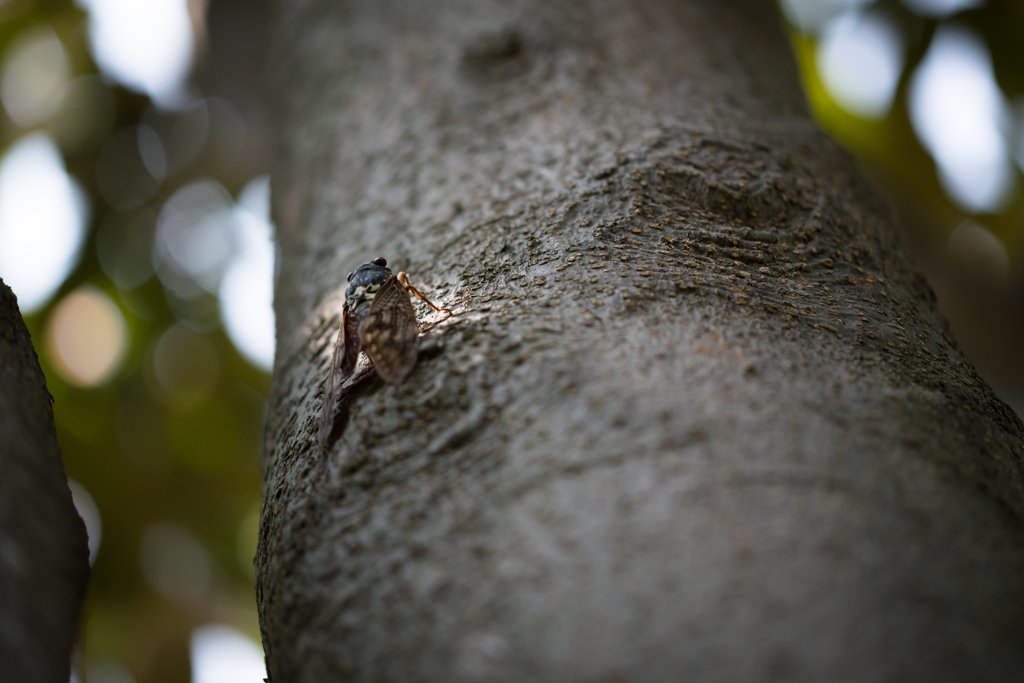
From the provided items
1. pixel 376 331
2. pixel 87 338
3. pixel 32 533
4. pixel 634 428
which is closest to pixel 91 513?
pixel 87 338

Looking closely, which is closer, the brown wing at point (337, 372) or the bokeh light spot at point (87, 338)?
the brown wing at point (337, 372)

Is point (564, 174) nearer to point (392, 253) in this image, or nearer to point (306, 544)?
point (392, 253)

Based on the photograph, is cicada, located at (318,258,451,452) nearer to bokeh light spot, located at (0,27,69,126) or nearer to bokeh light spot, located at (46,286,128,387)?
bokeh light spot, located at (46,286,128,387)

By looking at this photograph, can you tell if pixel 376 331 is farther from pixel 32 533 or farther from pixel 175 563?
pixel 175 563

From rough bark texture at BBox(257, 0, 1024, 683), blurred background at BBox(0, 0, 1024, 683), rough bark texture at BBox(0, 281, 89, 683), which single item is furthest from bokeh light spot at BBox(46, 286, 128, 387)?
rough bark texture at BBox(0, 281, 89, 683)

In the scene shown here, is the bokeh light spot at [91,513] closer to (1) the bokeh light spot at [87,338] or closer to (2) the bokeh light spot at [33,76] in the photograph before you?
Result: (1) the bokeh light spot at [87,338]

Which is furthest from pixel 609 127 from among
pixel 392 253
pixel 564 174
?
pixel 392 253

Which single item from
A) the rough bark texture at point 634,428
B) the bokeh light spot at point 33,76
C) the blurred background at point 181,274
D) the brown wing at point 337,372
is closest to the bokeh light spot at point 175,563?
the blurred background at point 181,274
